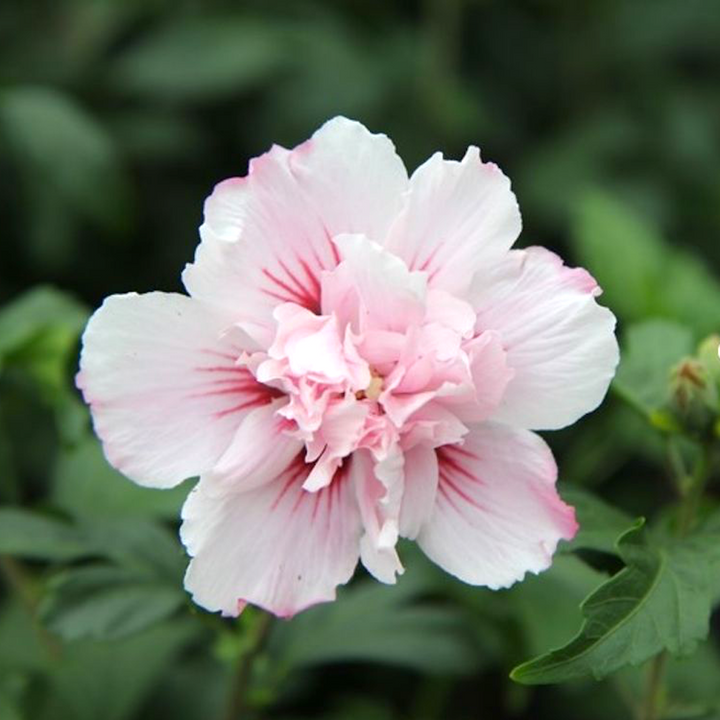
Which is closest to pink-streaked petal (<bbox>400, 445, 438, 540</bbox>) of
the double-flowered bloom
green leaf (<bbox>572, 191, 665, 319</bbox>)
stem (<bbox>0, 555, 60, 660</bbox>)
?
the double-flowered bloom

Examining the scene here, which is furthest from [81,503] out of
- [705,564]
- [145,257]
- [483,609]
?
[145,257]

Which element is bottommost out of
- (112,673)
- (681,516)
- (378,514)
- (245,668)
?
(112,673)

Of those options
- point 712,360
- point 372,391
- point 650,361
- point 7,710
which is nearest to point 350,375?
point 372,391

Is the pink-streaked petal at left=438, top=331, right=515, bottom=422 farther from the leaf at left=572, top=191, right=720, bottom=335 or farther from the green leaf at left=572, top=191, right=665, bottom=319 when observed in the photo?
the green leaf at left=572, top=191, right=665, bottom=319

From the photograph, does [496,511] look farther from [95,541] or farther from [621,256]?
[621,256]

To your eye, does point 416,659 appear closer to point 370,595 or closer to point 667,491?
point 370,595

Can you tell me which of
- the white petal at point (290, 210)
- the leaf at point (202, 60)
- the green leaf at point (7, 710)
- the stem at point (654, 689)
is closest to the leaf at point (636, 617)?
the stem at point (654, 689)

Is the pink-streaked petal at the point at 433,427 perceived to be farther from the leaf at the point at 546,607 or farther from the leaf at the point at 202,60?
the leaf at the point at 202,60
